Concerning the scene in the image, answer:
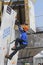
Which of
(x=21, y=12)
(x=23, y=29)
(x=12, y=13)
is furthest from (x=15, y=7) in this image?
(x=23, y=29)

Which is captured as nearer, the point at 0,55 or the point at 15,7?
the point at 0,55

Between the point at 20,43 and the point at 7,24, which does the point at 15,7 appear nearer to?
the point at 7,24

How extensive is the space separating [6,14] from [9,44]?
4.15 feet

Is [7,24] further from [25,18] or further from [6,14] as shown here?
[25,18]

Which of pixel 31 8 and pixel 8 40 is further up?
pixel 31 8

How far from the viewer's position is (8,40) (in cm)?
1371

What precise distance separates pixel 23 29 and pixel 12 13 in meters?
1.34

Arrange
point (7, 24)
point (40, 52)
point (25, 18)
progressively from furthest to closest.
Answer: point (40, 52) → point (25, 18) → point (7, 24)

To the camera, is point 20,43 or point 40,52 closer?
point 20,43

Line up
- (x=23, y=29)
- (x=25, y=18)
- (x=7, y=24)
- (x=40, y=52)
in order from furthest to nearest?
(x=40, y=52)
(x=25, y=18)
(x=7, y=24)
(x=23, y=29)

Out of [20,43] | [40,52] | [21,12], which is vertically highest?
[21,12]

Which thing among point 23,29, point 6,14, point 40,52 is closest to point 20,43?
point 23,29

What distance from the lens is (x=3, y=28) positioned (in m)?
13.5

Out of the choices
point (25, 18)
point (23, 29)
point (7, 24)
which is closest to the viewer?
point (23, 29)
